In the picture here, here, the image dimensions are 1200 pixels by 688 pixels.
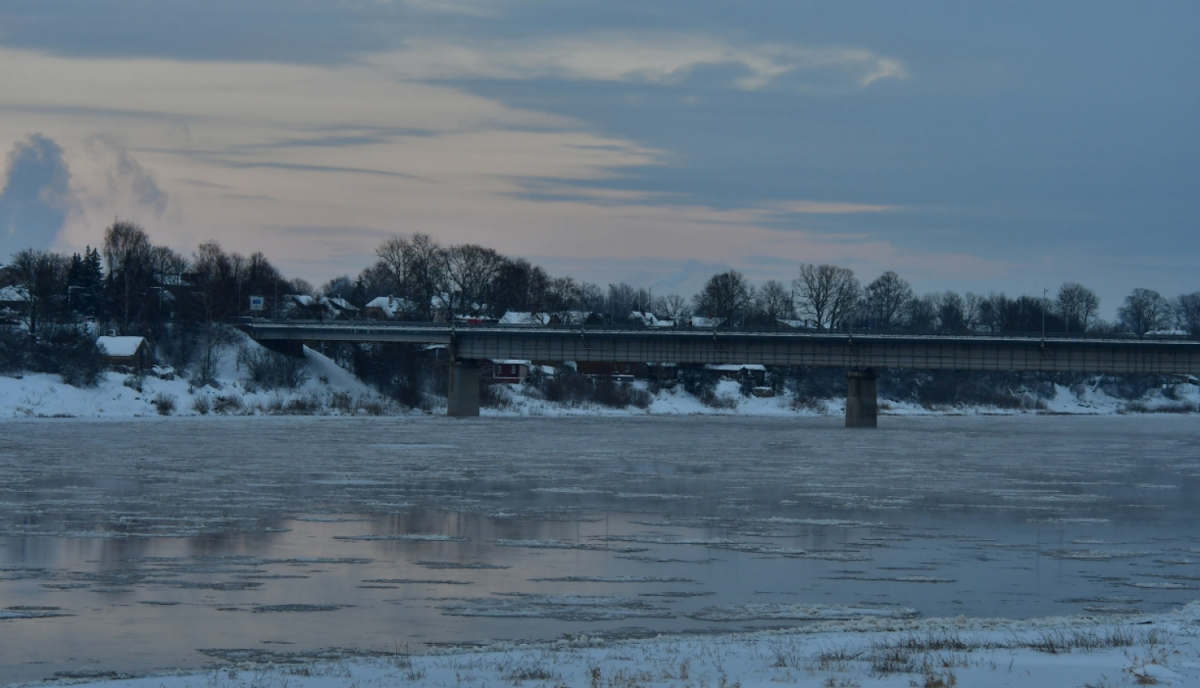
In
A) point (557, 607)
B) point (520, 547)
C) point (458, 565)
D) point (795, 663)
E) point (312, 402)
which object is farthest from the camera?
point (312, 402)

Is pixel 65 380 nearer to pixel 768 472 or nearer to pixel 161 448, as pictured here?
pixel 161 448

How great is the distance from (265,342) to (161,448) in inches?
2333

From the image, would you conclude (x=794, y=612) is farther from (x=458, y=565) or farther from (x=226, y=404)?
(x=226, y=404)

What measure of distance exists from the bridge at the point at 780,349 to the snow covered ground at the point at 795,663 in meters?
78.8

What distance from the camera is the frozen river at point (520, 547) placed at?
15.8 m

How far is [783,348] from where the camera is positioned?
324 feet

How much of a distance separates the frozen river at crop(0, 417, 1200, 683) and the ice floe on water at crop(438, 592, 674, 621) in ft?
0.19

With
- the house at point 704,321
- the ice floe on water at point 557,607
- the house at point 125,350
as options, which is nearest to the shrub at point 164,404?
the house at point 125,350

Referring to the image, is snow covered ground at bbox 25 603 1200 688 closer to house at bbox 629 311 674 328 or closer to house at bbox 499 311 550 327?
house at bbox 499 311 550 327

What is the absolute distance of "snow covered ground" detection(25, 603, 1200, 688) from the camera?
11.8 m

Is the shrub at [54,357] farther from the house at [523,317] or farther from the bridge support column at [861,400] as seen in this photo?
the house at [523,317]

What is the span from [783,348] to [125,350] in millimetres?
50311

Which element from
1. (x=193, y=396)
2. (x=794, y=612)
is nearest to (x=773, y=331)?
(x=193, y=396)

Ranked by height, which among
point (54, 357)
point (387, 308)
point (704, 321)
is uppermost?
point (387, 308)
